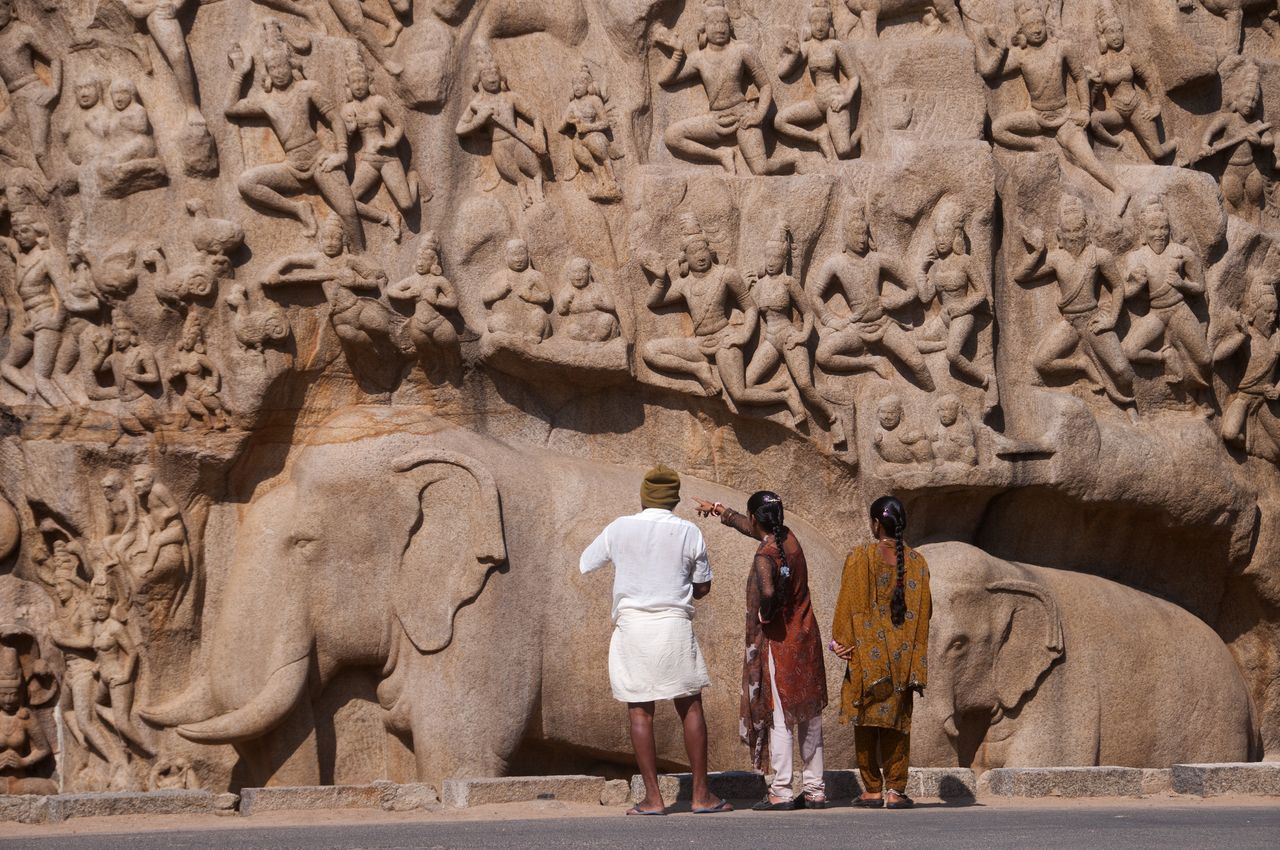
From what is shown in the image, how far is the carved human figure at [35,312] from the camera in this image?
13.4 m

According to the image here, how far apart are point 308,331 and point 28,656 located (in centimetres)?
301

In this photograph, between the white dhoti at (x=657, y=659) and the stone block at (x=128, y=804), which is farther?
the stone block at (x=128, y=804)

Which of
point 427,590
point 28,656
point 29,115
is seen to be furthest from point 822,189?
point 28,656

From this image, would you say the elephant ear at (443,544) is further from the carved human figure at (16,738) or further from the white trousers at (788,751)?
the white trousers at (788,751)

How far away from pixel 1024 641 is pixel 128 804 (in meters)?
6.35

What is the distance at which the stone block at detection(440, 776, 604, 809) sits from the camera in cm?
1072

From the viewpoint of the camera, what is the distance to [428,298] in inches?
524

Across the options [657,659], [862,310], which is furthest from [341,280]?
[657,659]

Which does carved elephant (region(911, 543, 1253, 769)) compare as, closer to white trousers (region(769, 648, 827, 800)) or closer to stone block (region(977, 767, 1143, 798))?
stone block (region(977, 767, 1143, 798))

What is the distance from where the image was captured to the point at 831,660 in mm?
13664

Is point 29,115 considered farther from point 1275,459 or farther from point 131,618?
point 1275,459

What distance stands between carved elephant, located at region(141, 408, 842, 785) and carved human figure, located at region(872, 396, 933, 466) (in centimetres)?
143

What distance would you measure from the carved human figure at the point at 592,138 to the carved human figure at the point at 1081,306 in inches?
125

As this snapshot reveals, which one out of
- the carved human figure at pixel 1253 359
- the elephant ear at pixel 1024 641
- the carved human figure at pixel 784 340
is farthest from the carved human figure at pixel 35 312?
the carved human figure at pixel 1253 359
